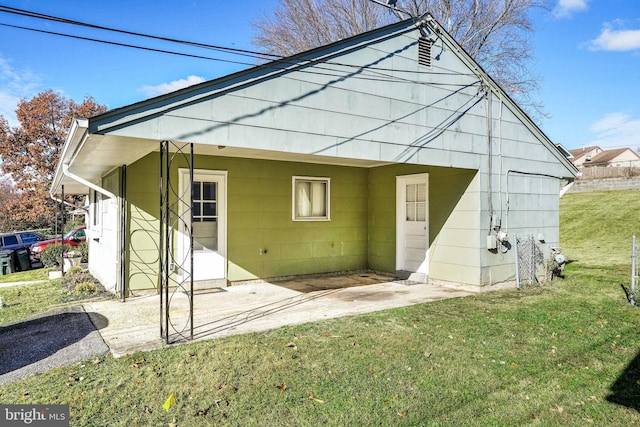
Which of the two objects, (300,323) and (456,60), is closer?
(300,323)

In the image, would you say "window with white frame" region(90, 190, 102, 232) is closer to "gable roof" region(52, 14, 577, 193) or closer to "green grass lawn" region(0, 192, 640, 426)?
"gable roof" region(52, 14, 577, 193)

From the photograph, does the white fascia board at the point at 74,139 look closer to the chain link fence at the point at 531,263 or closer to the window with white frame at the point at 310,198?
the window with white frame at the point at 310,198

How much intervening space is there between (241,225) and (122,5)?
14.4 feet

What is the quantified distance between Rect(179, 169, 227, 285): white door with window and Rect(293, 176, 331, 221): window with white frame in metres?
1.70

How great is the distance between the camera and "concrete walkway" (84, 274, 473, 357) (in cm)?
484

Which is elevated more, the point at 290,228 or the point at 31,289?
the point at 290,228

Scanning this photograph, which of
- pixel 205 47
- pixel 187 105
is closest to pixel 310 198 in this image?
pixel 205 47

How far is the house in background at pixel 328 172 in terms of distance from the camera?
190 inches

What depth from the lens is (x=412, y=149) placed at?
6.39m

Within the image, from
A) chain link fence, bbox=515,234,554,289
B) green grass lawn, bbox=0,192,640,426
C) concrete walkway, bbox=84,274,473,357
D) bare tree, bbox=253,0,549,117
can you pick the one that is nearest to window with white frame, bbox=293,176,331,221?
concrete walkway, bbox=84,274,473,357

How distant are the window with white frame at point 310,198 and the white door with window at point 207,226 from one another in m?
1.70

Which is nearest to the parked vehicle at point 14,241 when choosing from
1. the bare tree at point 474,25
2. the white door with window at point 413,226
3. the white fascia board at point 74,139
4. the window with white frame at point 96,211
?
the window with white frame at point 96,211

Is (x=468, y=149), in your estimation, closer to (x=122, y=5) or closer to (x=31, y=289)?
(x=122, y=5)

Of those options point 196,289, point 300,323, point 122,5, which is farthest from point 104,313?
point 122,5
